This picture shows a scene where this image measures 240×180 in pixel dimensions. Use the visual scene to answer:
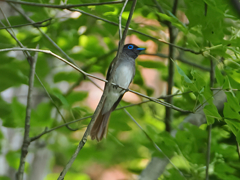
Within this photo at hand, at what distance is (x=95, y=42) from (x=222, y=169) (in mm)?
1366

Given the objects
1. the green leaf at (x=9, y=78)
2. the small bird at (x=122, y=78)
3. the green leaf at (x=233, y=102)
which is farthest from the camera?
Result: the small bird at (x=122, y=78)

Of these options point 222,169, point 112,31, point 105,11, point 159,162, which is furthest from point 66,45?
point 222,169

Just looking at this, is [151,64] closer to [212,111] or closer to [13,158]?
[212,111]

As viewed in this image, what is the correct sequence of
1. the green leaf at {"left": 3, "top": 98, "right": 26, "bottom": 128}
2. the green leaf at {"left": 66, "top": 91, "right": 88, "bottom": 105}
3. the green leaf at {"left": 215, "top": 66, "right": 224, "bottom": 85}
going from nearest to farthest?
1. the green leaf at {"left": 215, "top": 66, "right": 224, "bottom": 85}
2. the green leaf at {"left": 3, "top": 98, "right": 26, "bottom": 128}
3. the green leaf at {"left": 66, "top": 91, "right": 88, "bottom": 105}

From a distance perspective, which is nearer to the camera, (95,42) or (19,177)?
(19,177)

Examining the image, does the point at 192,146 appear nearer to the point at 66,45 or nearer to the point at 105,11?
the point at 105,11

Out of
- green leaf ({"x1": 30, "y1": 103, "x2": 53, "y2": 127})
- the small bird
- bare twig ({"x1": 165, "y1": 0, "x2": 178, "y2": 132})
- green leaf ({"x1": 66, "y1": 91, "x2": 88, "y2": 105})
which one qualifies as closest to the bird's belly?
the small bird

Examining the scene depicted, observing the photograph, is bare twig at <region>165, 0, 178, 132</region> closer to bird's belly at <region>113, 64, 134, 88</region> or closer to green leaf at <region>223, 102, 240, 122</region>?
bird's belly at <region>113, 64, 134, 88</region>

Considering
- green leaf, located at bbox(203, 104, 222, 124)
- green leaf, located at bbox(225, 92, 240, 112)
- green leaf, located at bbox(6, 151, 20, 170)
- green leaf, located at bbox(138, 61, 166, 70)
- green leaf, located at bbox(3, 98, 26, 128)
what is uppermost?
green leaf, located at bbox(225, 92, 240, 112)

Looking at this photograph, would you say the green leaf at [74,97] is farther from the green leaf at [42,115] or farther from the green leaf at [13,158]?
the green leaf at [13,158]

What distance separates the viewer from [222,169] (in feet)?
4.94

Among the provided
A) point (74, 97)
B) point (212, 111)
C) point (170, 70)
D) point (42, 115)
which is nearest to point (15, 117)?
point (42, 115)

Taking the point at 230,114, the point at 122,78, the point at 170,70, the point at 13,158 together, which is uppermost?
the point at 230,114

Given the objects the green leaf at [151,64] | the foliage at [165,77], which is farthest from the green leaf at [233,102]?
the green leaf at [151,64]
